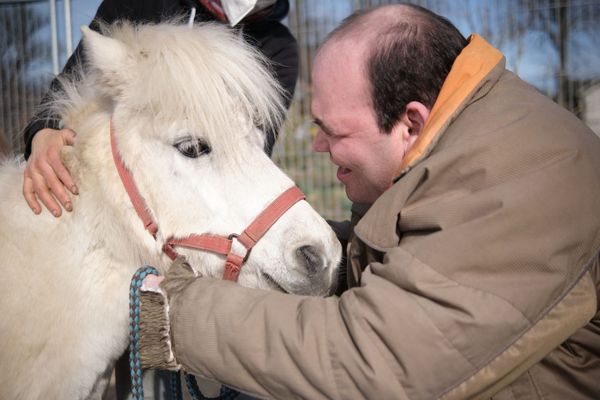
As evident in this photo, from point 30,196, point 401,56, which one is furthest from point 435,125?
point 30,196

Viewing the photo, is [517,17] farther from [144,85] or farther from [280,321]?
[280,321]

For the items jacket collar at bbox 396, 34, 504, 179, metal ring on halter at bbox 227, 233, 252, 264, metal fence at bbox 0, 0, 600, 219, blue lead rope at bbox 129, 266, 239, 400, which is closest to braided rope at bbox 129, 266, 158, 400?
blue lead rope at bbox 129, 266, 239, 400

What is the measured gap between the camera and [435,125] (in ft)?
4.45

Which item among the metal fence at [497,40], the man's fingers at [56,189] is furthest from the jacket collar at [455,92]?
the metal fence at [497,40]

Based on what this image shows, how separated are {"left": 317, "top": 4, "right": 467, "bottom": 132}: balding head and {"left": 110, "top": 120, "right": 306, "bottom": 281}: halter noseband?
1.28 feet

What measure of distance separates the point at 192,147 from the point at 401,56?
2.25 feet

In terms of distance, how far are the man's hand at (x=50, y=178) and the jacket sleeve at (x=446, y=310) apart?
0.75 metres

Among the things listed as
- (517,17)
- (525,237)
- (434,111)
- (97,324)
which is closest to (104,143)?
(97,324)

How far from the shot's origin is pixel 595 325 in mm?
1311

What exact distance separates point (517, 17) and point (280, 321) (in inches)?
202

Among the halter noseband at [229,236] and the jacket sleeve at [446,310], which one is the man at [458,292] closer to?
the jacket sleeve at [446,310]

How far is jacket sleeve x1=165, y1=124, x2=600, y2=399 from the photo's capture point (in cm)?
110

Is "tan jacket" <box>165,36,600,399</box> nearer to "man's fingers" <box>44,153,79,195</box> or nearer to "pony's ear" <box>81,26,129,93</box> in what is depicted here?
"man's fingers" <box>44,153,79,195</box>

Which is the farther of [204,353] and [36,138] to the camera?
[36,138]
